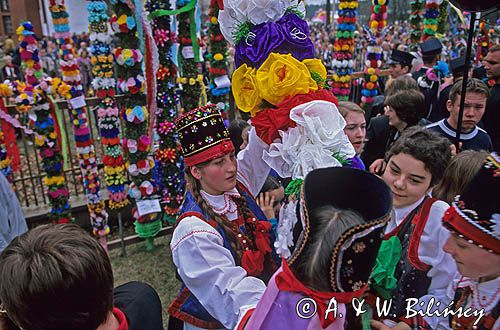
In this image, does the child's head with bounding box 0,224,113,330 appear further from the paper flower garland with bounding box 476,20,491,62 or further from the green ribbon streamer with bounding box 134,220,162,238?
the paper flower garland with bounding box 476,20,491,62

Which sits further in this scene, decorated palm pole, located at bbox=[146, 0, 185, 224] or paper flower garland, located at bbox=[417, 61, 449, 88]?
paper flower garland, located at bbox=[417, 61, 449, 88]

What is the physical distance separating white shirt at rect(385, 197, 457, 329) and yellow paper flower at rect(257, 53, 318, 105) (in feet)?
2.69

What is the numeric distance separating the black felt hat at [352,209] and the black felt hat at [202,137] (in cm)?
79

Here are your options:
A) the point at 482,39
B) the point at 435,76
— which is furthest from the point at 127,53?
the point at 482,39

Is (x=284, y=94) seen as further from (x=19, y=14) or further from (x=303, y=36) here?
(x=19, y=14)


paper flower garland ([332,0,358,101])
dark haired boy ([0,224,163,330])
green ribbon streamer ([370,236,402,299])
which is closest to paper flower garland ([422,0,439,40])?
paper flower garland ([332,0,358,101])

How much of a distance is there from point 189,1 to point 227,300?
364cm

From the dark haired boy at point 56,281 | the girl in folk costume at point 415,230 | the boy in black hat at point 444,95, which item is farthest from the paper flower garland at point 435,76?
the dark haired boy at point 56,281

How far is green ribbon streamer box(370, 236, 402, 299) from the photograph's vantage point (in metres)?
1.89

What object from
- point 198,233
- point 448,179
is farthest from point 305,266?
point 448,179

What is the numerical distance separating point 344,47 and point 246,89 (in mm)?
5452

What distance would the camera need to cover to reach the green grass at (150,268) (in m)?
4.08

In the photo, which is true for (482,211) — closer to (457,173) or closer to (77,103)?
(457,173)

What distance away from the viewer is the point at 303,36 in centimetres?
171
